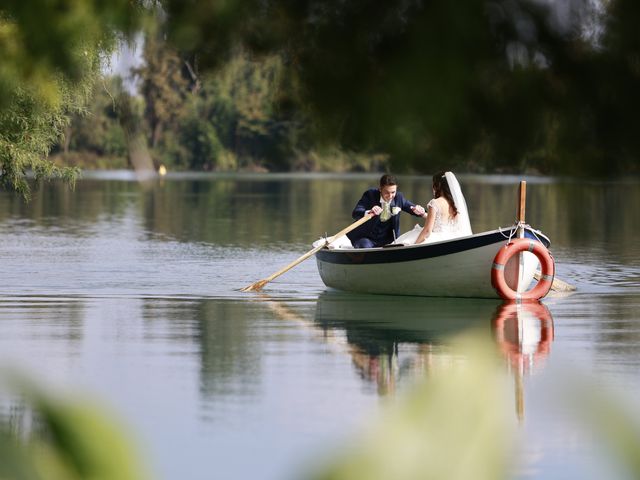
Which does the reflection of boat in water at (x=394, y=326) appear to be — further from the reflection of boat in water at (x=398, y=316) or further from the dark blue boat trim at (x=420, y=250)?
the dark blue boat trim at (x=420, y=250)

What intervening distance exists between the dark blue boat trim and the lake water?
0.58 metres

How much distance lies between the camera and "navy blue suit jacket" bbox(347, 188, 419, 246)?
65.0ft

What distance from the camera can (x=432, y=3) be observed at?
2.53m

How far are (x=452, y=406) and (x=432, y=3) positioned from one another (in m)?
1.07

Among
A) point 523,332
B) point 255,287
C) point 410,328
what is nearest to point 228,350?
point 410,328

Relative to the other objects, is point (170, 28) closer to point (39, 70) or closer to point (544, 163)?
point (39, 70)

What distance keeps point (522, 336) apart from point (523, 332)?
404 millimetres

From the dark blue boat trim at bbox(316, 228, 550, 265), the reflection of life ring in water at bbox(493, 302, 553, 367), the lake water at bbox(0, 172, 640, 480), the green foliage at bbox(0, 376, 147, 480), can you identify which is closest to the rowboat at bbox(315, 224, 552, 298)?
the dark blue boat trim at bbox(316, 228, 550, 265)

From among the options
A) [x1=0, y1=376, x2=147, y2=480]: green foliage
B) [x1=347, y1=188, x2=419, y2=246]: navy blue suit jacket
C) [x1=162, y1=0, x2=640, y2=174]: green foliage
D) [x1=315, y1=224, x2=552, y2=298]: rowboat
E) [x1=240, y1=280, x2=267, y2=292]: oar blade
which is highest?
[x1=162, y1=0, x2=640, y2=174]: green foliage

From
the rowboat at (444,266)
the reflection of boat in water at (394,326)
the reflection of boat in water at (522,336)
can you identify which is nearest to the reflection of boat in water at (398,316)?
the reflection of boat in water at (394,326)

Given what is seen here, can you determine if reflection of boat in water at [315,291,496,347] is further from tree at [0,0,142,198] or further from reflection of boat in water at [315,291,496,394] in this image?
tree at [0,0,142,198]

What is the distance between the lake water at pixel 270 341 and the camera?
544 cm

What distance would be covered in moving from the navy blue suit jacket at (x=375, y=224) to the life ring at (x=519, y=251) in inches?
67.2

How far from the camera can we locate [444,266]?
19.2 m
